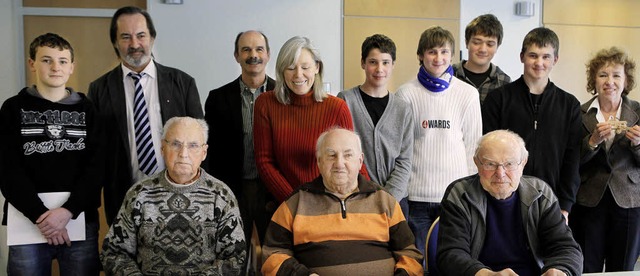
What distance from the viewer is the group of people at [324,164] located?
7.42 ft

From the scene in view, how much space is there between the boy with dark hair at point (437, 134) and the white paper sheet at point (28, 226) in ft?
5.59

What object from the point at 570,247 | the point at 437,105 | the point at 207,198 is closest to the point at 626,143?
the point at 437,105

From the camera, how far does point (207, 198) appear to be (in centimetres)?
240

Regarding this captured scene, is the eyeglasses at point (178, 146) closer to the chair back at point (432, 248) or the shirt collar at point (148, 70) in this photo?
the shirt collar at point (148, 70)

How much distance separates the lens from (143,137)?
9.27ft

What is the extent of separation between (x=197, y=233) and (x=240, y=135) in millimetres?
828

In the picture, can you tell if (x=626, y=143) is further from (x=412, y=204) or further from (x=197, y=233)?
(x=197, y=233)

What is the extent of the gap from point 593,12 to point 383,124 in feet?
14.0

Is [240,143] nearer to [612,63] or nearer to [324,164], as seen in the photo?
[324,164]

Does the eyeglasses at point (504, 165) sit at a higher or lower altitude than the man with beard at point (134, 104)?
lower

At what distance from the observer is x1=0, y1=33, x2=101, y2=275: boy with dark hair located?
2553mm

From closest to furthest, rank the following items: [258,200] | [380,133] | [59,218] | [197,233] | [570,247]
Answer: [570,247]
[197,233]
[59,218]
[380,133]
[258,200]

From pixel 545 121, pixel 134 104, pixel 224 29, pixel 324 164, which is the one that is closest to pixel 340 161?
pixel 324 164

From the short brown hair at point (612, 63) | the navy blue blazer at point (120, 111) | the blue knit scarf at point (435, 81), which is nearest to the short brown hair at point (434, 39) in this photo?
the blue knit scarf at point (435, 81)
